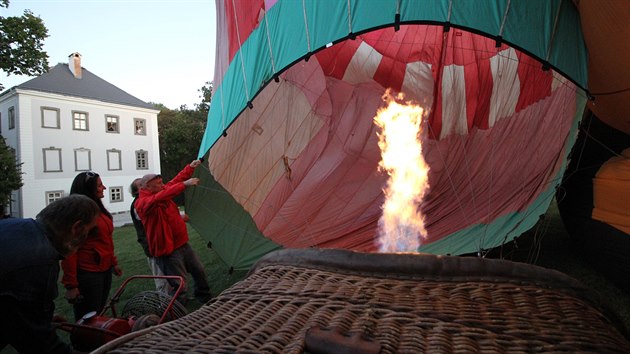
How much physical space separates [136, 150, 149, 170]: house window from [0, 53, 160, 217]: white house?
0.06m

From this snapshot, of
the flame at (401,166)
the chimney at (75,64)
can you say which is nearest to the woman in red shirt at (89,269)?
the flame at (401,166)

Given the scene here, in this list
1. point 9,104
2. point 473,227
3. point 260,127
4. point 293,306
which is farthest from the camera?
point 9,104

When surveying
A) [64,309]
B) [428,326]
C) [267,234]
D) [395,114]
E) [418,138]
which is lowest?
[64,309]

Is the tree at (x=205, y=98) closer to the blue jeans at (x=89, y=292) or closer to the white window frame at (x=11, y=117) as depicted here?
the white window frame at (x=11, y=117)

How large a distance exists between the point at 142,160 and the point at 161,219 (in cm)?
2494

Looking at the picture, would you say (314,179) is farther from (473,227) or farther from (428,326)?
(428,326)

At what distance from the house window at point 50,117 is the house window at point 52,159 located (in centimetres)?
127

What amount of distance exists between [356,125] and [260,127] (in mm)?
Result: 1271

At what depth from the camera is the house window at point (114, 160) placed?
80.9ft

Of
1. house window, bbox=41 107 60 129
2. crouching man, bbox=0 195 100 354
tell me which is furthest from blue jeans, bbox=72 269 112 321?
house window, bbox=41 107 60 129

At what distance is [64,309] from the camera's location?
420 cm

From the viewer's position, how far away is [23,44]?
1498 centimetres

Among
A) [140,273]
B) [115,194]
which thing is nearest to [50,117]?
[115,194]

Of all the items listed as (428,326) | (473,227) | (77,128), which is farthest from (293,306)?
(77,128)
